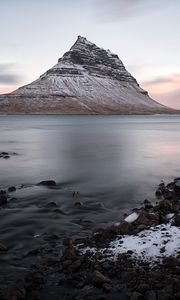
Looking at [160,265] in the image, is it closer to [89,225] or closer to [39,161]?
[89,225]

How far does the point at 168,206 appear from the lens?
1928cm

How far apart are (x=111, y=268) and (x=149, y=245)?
70.7 inches

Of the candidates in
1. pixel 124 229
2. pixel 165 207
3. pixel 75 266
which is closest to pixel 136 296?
pixel 75 266

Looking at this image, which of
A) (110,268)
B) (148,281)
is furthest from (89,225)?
(148,281)

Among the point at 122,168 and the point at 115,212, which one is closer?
the point at 115,212

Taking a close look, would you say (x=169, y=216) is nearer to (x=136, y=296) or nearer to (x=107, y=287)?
(x=107, y=287)

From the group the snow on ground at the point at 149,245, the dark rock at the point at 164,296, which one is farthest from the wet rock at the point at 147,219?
the dark rock at the point at 164,296

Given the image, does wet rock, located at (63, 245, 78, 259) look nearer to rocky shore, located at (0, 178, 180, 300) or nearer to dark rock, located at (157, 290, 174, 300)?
rocky shore, located at (0, 178, 180, 300)

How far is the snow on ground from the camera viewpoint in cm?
1294

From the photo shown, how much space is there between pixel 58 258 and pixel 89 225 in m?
4.10

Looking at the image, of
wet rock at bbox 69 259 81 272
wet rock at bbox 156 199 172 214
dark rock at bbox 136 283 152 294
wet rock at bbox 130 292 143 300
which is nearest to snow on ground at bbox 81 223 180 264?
wet rock at bbox 69 259 81 272

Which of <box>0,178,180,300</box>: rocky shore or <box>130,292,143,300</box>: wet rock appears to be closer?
<box>130,292,143,300</box>: wet rock

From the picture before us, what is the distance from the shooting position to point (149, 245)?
13.5 meters

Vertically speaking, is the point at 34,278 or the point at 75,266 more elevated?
the point at 75,266
